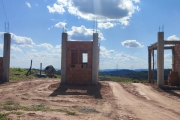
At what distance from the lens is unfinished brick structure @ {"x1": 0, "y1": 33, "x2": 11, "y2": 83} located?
20141mm

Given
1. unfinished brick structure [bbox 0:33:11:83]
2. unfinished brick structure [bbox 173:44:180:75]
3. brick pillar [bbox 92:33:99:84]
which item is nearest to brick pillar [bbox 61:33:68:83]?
brick pillar [bbox 92:33:99:84]

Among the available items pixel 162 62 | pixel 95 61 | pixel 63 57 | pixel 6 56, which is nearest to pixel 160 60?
pixel 162 62

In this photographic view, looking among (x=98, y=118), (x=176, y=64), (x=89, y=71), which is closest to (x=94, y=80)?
(x=89, y=71)

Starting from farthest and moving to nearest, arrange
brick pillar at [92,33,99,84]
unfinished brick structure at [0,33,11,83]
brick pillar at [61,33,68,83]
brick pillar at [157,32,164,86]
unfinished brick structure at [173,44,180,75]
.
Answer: unfinished brick structure at [0,33,11,83] → unfinished brick structure at [173,44,180,75] → brick pillar at [61,33,68,83] → brick pillar at [92,33,99,84] → brick pillar at [157,32,164,86]

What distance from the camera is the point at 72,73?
1819cm

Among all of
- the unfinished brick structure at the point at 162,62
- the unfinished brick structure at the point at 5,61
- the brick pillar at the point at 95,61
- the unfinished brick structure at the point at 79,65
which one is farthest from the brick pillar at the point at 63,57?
the unfinished brick structure at the point at 162,62

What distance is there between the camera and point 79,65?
712 inches

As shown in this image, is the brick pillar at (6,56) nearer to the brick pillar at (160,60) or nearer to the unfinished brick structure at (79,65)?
the unfinished brick structure at (79,65)

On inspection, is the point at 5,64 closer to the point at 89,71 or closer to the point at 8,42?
the point at 8,42

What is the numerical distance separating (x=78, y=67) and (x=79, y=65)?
176 millimetres

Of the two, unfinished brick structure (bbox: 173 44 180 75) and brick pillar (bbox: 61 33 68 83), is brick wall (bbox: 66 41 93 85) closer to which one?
brick pillar (bbox: 61 33 68 83)

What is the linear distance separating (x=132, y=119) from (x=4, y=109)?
480 cm

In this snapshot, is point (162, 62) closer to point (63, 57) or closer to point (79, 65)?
point (79, 65)

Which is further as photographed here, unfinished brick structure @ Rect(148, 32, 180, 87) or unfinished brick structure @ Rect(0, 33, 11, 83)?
unfinished brick structure @ Rect(0, 33, 11, 83)
